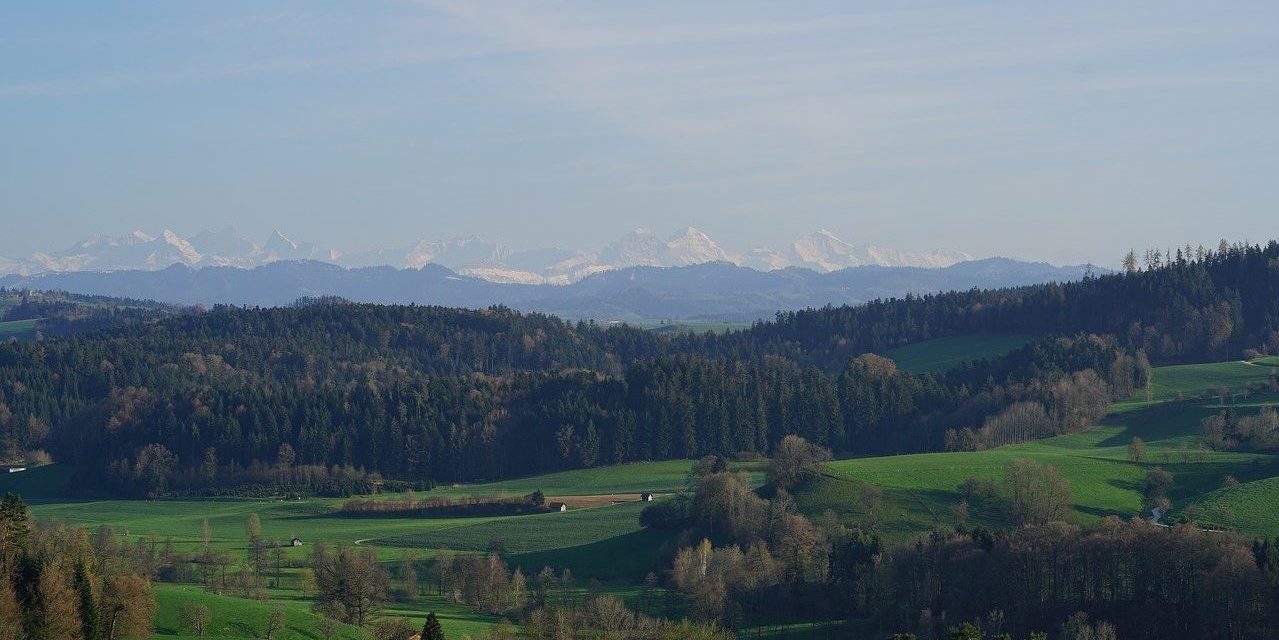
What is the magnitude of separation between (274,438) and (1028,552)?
315 feet

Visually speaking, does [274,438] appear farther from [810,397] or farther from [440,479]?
[810,397]

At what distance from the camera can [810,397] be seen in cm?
16688

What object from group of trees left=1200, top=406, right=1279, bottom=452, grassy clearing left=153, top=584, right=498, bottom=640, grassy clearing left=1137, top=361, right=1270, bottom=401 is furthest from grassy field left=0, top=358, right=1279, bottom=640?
grassy clearing left=1137, top=361, right=1270, bottom=401

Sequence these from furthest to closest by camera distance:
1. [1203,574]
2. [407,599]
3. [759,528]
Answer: [759,528] < [407,599] < [1203,574]

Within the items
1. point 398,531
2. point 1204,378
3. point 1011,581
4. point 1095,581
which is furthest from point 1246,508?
point 1204,378

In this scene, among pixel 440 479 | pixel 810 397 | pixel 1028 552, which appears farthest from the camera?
pixel 810 397

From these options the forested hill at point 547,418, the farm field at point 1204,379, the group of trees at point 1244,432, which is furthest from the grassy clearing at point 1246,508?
the farm field at point 1204,379

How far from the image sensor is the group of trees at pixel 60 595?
62938 mm

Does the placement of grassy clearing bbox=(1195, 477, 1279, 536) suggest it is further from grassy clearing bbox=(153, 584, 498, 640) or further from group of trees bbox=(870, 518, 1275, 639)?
grassy clearing bbox=(153, 584, 498, 640)

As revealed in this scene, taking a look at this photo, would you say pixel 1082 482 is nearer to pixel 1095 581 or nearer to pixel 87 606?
pixel 1095 581

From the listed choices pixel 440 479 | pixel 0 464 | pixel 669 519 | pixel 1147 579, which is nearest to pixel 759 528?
pixel 669 519

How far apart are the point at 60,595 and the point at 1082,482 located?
68.2 meters

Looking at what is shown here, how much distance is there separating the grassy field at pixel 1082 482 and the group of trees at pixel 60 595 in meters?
44.9

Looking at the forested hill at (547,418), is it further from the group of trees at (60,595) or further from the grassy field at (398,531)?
the group of trees at (60,595)
